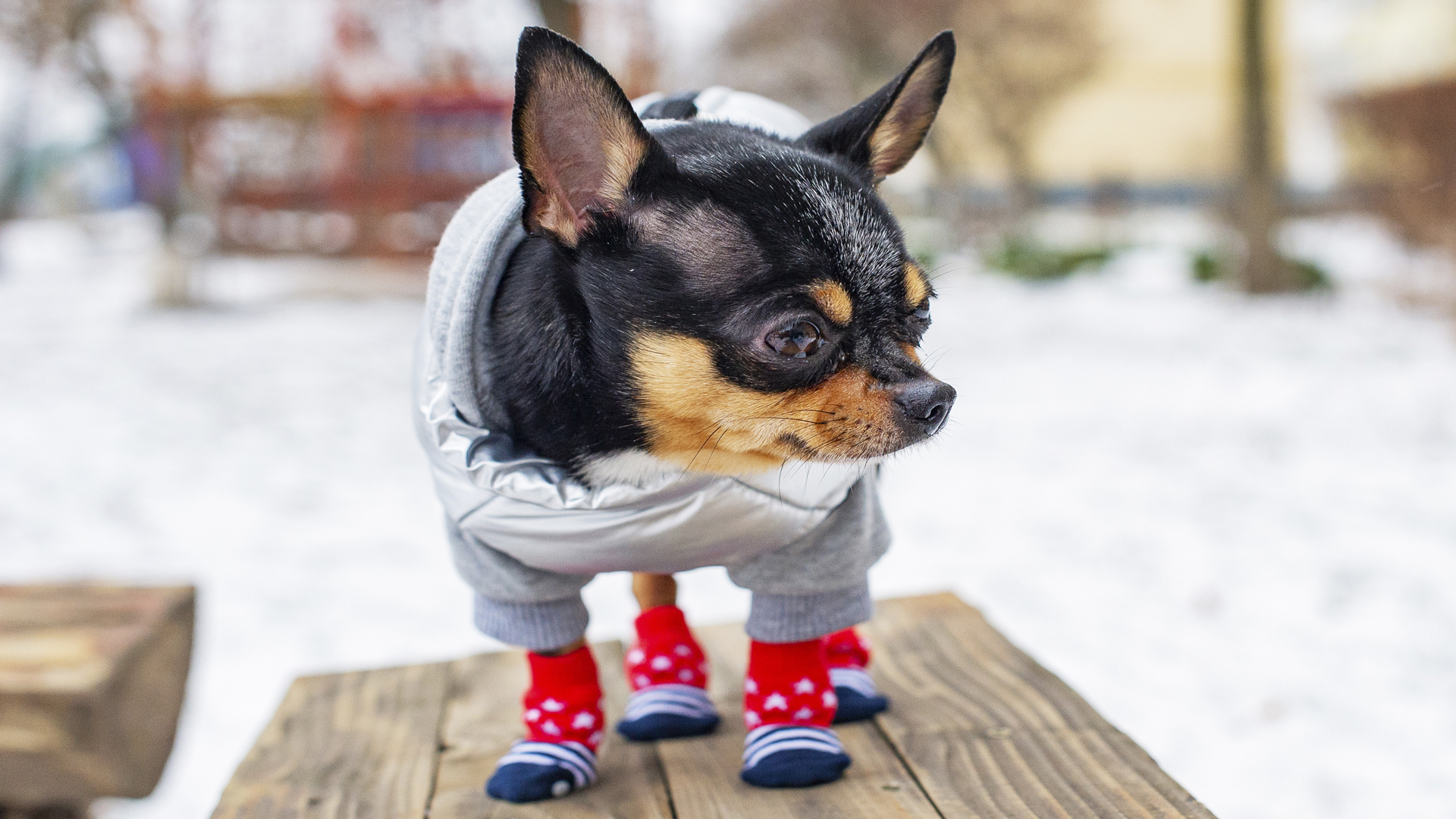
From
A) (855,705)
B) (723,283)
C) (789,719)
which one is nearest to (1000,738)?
(855,705)

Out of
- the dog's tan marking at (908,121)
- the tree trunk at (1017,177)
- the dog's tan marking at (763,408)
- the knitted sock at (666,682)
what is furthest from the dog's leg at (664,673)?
the tree trunk at (1017,177)

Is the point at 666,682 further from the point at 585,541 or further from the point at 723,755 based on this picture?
the point at 585,541

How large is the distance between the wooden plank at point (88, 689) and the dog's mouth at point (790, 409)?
3.83 feet

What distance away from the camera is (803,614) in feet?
5.88

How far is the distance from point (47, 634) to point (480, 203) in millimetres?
1177

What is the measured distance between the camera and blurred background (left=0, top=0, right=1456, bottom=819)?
322cm

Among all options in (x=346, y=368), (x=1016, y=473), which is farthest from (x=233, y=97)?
(x=1016, y=473)

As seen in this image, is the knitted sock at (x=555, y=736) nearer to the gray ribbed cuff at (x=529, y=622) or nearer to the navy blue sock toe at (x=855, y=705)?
the gray ribbed cuff at (x=529, y=622)

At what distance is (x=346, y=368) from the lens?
737 cm

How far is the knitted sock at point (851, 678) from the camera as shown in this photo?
2.09 meters

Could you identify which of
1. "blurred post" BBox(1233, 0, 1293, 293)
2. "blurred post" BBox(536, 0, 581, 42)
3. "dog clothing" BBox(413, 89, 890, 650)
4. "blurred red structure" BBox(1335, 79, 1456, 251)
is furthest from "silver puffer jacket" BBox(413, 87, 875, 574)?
"blurred post" BBox(1233, 0, 1293, 293)

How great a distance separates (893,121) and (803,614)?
2.48 ft

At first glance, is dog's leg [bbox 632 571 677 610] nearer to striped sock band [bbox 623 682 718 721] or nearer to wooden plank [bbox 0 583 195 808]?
striped sock band [bbox 623 682 718 721]

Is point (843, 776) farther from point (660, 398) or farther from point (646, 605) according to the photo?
point (660, 398)
